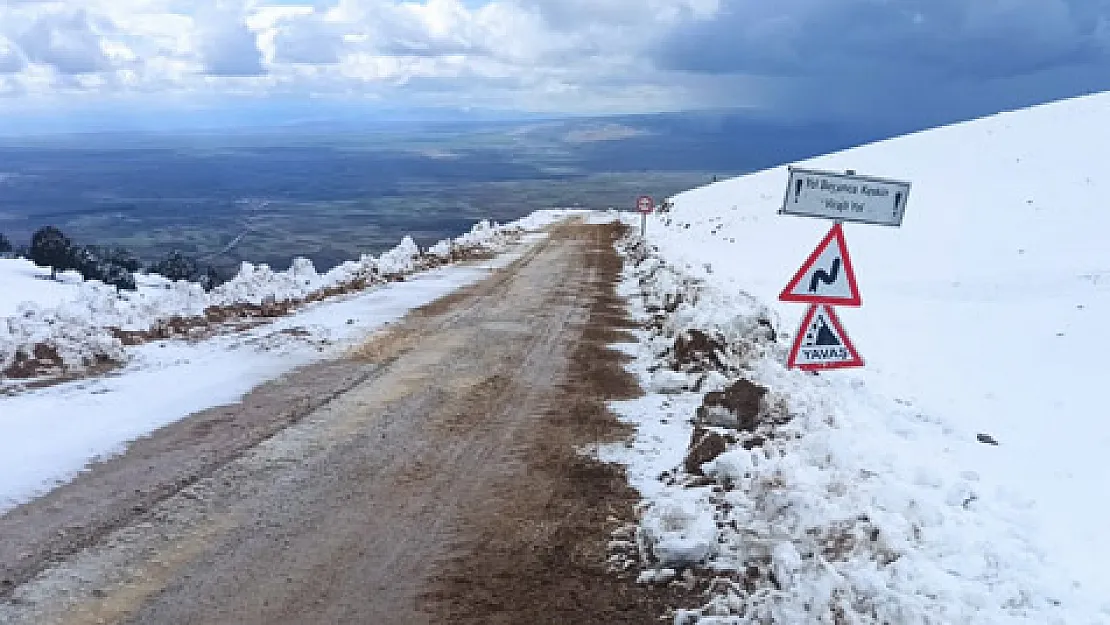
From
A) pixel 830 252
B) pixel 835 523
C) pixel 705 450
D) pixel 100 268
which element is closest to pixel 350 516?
pixel 705 450

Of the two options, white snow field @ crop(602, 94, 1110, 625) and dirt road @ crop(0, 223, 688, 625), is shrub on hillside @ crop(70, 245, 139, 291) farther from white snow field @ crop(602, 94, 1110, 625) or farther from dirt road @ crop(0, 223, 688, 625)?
dirt road @ crop(0, 223, 688, 625)

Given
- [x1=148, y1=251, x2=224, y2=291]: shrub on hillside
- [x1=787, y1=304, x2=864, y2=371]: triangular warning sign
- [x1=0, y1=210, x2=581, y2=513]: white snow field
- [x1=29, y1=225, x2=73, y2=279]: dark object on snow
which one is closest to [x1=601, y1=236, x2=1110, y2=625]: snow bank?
[x1=787, y1=304, x2=864, y2=371]: triangular warning sign

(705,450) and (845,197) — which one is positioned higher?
(845,197)

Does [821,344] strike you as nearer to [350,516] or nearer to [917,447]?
[917,447]

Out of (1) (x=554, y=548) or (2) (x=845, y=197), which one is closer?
(1) (x=554, y=548)

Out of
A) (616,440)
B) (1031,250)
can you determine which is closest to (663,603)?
(616,440)

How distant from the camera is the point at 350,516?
18.7 feet

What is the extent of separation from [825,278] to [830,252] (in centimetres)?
25

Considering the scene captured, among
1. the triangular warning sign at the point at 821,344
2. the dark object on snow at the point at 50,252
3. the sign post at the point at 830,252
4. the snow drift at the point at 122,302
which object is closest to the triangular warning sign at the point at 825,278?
the sign post at the point at 830,252

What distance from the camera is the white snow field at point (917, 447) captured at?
438 centimetres

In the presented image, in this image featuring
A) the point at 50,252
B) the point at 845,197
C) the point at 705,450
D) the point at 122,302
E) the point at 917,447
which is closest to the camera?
the point at 705,450

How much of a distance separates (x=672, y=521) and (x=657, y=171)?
182m

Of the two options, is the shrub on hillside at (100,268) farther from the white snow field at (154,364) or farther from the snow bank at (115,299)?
the white snow field at (154,364)

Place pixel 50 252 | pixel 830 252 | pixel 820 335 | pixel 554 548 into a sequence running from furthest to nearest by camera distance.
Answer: pixel 50 252, pixel 820 335, pixel 830 252, pixel 554 548
